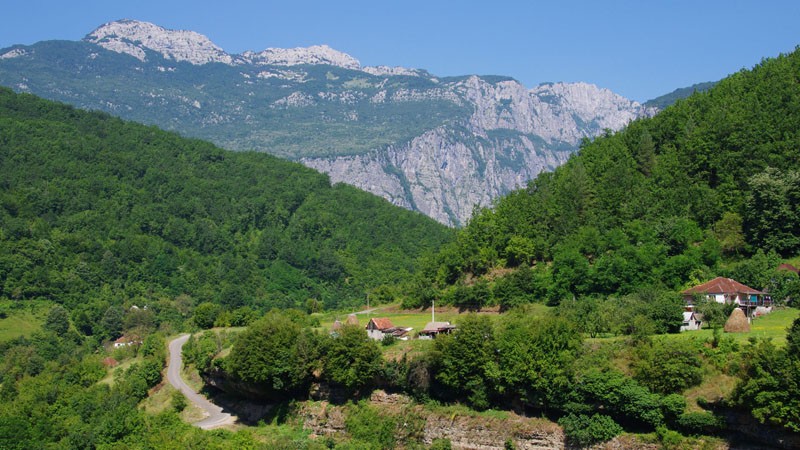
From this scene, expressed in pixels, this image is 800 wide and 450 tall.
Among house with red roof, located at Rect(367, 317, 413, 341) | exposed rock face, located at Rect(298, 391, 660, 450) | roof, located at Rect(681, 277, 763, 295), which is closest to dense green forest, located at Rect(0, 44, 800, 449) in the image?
exposed rock face, located at Rect(298, 391, 660, 450)

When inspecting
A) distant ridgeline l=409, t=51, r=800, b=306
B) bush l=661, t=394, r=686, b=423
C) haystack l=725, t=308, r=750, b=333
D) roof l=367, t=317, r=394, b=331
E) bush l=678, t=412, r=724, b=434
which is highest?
distant ridgeline l=409, t=51, r=800, b=306

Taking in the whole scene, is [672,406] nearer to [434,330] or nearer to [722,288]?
[722,288]

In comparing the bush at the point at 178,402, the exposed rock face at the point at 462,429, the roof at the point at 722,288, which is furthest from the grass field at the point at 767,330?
the bush at the point at 178,402

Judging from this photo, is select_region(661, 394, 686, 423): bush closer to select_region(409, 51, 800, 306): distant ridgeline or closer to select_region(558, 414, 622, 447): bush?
select_region(558, 414, 622, 447): bush

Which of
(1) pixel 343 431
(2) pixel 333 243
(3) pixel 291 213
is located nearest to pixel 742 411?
(1) pixel 343 431

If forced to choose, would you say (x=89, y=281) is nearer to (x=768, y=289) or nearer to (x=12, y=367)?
(x=12, y=367)

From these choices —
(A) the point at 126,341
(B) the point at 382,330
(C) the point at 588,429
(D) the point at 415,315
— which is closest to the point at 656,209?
(D) the point at 415,315

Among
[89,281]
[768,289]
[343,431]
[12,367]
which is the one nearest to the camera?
[343,431]
